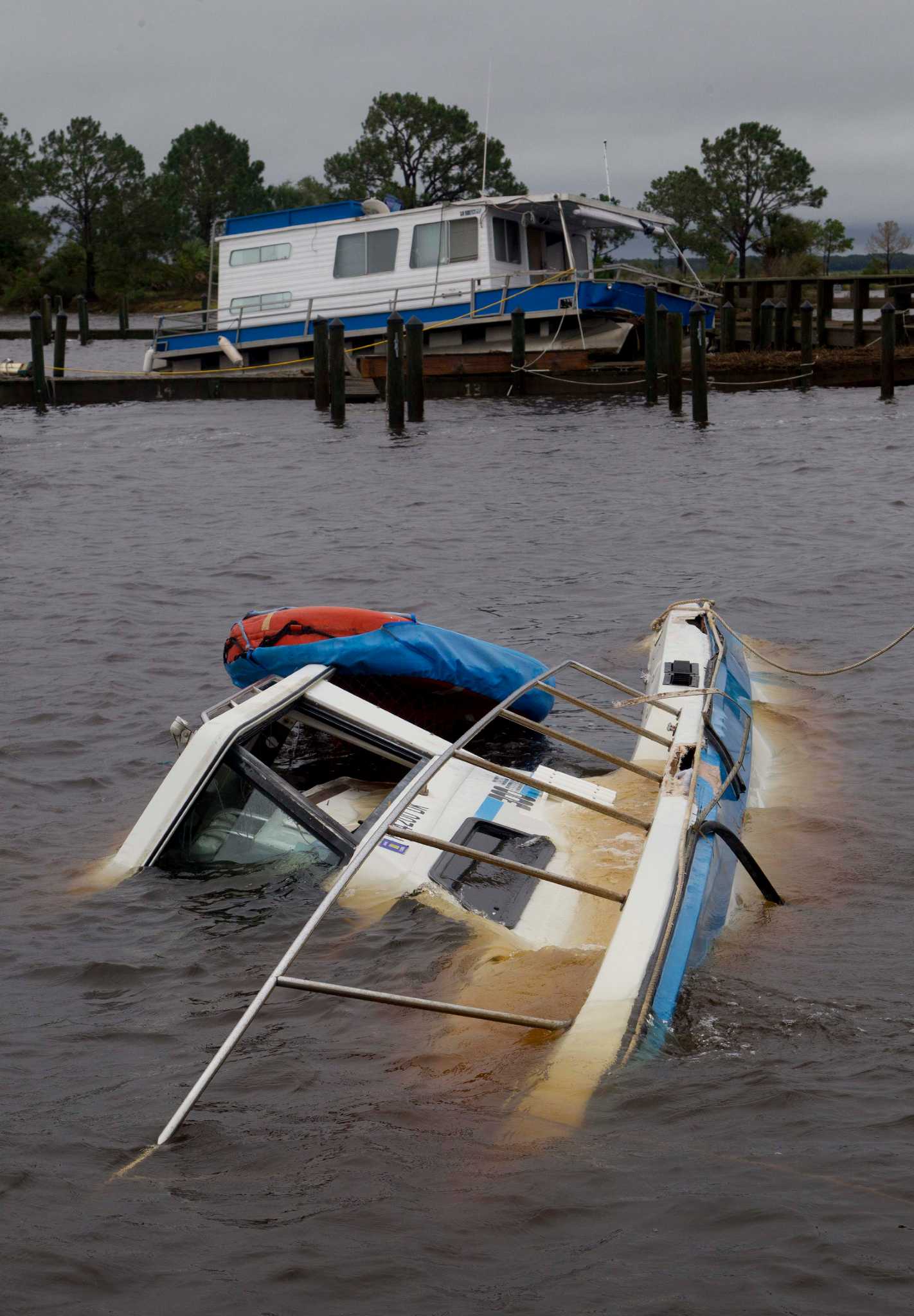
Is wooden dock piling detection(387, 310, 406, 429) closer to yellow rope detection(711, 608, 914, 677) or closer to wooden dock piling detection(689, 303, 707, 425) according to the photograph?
wooden dock piling detection(689, 303, 707, 425)

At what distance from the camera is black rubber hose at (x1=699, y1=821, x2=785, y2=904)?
491cm

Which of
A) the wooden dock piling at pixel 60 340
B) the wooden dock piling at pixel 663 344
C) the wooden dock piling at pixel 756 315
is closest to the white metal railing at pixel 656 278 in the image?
the wooden dock piling at pixel 663 344

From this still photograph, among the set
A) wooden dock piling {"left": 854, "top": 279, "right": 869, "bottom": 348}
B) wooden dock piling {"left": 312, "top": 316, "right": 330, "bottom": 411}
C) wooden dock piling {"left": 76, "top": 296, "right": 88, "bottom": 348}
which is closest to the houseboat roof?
wooden dock piling {"left": 312, "top": 316, "right": 330, "bottom": 411}

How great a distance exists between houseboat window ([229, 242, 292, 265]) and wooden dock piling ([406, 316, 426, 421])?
675 centimetres

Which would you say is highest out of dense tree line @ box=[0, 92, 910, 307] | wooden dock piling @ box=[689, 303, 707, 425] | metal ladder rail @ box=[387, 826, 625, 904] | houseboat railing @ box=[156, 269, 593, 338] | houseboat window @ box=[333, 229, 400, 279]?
dense tree line @ box=[0, 92, 910, 307]

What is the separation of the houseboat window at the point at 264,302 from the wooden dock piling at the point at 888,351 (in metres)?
11.9

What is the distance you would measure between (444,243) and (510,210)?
1406 millimetres

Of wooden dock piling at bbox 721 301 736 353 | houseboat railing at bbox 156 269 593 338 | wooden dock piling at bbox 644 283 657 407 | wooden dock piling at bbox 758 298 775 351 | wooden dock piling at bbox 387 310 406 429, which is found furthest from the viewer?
wooden dock piling at bbox 721 301 736 353

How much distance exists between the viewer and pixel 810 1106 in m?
3.94

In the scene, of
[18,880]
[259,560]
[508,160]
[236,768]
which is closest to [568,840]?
[236,768]

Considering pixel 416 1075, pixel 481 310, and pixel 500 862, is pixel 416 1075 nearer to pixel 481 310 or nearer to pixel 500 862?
pixel 500 862

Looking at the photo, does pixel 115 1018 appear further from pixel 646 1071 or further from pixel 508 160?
pixel 508 160

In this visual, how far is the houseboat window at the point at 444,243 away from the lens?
84.8ft

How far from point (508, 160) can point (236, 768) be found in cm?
8653
